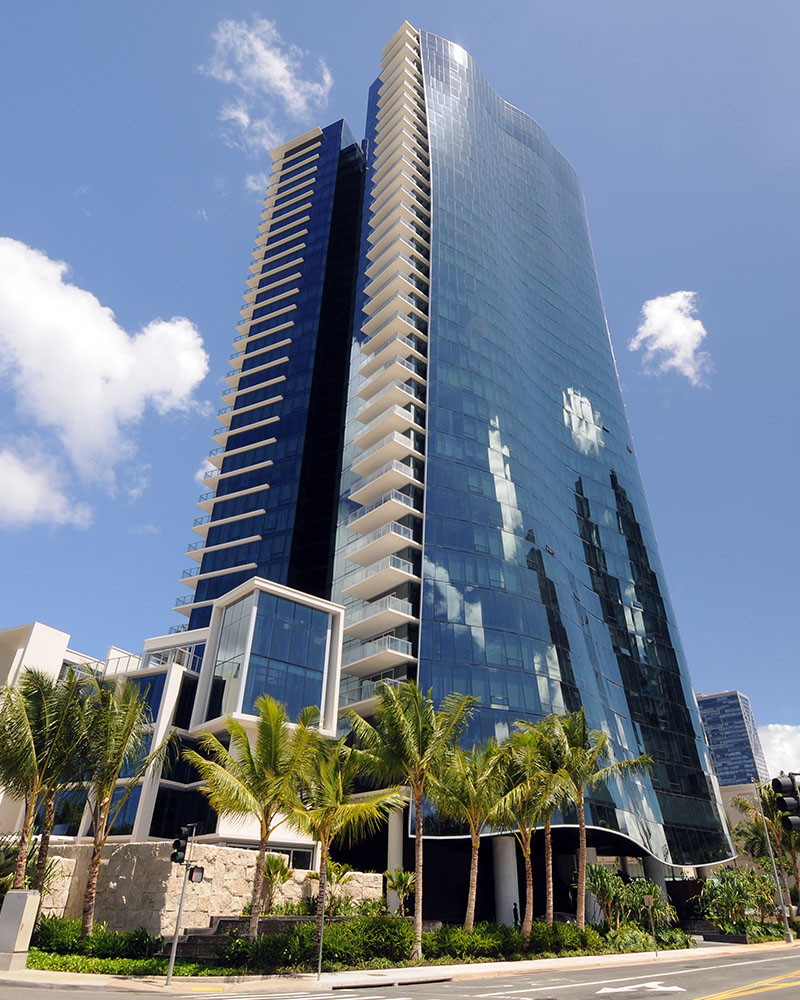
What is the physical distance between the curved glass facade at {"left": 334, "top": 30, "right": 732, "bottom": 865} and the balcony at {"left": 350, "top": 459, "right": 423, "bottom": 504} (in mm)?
336

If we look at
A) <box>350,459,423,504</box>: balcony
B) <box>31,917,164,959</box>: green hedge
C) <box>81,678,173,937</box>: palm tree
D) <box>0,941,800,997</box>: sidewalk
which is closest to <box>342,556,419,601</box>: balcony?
<box>350,459,423,504</box>: balcony

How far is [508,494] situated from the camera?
54219 millimetres

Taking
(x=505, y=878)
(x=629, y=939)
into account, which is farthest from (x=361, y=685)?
(x=629, y=939)

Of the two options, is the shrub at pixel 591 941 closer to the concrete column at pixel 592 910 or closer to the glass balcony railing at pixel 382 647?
the concrete column at pixel 592 910

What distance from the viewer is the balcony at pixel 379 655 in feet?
149

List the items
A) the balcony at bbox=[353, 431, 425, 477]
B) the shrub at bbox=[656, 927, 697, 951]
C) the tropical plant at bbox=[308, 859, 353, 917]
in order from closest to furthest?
the tropical plant at bbox=[308, 859, 353, 917], the shrub at bbox=[656, 927, 697, 951], the balcony at bbox=[353, 431, 425, 477]

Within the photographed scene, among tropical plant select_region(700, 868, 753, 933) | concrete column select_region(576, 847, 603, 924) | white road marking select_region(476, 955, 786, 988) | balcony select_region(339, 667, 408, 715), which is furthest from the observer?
balcony select_region(339, 667, 408, 715)

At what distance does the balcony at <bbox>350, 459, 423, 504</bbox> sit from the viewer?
52.8 meters

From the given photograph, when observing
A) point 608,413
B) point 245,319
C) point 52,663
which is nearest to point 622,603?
point 608,413

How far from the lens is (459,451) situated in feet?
178

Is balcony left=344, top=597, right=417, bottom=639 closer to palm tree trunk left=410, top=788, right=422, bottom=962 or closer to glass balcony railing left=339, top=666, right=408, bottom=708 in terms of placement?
glass balcony railing left=339, top=666, right=408, bottom=708

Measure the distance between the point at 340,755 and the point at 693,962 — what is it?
17.0m

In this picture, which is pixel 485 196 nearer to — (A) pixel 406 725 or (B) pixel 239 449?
(B) pixel 239 449

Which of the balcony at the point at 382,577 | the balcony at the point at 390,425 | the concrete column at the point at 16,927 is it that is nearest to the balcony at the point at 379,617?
the balcony at the point at 382,577
